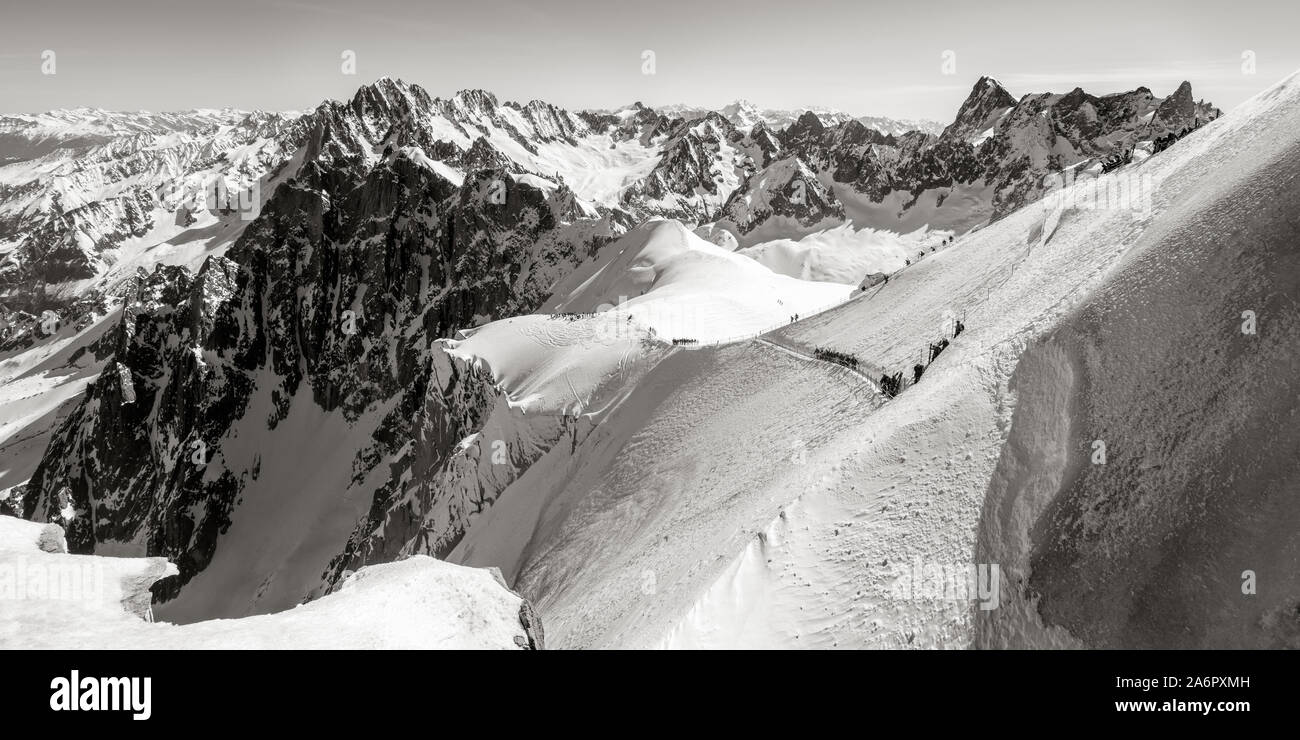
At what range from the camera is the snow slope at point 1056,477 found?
12.9m

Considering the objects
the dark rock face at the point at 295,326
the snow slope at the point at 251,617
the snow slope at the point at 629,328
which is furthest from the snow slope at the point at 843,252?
the snow slope at the point at 251,617

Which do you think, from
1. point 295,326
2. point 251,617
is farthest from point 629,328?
point 295,326

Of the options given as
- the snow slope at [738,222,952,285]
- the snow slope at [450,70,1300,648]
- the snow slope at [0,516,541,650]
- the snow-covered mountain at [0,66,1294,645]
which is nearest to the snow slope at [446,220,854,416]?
the snow-covered mountain at [0,66,1294,645]

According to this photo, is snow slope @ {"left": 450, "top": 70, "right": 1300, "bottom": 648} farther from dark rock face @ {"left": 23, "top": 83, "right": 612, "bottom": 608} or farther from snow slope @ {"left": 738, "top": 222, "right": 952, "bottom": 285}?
dark rock face @ {"left": 23, "top": 83, "right": 612, "bottom": 608}

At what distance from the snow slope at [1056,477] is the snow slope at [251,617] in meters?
4.88

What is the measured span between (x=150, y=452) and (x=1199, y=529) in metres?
185

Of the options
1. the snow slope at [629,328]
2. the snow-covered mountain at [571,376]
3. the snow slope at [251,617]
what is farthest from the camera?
the snow slope at [629,328]

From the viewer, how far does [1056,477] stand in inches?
593

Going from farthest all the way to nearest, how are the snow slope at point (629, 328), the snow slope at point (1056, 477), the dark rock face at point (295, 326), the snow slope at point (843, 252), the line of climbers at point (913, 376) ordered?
the dark rock face at point (295, 326) → the snow slope at point (843, 252) → the snow slope at point (629, 328) → the line of climbers at point (913, 376) → the snow slope at point (1056, 477)

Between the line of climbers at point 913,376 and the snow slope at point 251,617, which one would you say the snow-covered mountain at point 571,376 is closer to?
the line of climbers at point 913,376

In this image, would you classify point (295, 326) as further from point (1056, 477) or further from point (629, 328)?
point (1056, 477)

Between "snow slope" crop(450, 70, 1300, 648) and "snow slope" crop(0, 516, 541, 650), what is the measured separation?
192 inches

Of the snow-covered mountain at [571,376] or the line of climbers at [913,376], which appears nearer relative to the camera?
the snow-covered mountain at [571,376]
